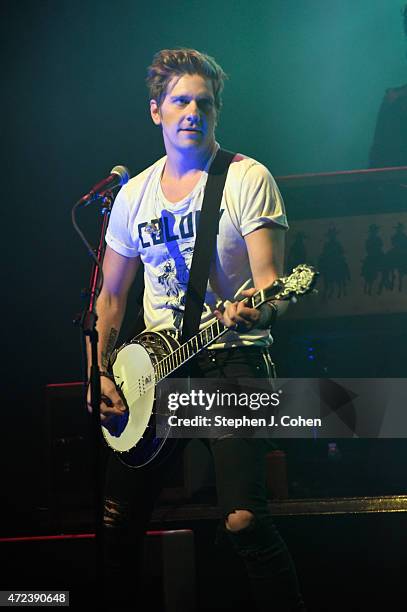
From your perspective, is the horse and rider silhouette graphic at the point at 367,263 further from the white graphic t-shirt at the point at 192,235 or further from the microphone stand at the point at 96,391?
the microphone stand at the point at 96,391

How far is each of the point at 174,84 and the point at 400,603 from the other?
7.50 feet

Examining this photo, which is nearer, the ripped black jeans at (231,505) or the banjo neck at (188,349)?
the ripped black jeans at (231,505)

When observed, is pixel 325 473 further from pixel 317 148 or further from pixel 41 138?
pixel 41 138

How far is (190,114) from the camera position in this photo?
3.23m

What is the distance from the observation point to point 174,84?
3.30 meters

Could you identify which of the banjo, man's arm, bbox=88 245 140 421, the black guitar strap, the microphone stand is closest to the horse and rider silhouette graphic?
man's arm, bbox=88 245 140 421

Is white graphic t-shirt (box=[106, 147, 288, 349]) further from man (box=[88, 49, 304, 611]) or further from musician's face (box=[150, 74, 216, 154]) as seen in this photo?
musician's face (box=[150, 74, 216, 154])

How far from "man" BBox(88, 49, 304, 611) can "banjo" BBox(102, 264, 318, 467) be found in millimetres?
41

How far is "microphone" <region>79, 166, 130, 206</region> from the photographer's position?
9.75 feet

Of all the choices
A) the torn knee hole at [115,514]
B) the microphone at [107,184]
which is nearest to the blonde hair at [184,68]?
the microphone at [107,184]

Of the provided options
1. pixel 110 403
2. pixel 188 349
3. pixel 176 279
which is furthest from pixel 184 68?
pixel 110 403

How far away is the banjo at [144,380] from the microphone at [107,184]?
1.85 feet

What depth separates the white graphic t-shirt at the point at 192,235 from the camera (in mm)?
2953

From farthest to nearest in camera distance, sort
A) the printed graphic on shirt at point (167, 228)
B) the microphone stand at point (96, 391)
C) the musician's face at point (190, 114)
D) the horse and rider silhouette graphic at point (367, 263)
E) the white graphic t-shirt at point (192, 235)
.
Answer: the horse and rider silhouette graphic at point (367, 263), the musician's face at point (190, 114), the printed graphic on shirt at point (167, 228), the white graphic t-shirt at point (192, 235), the microphone stand at point (96, 391)
